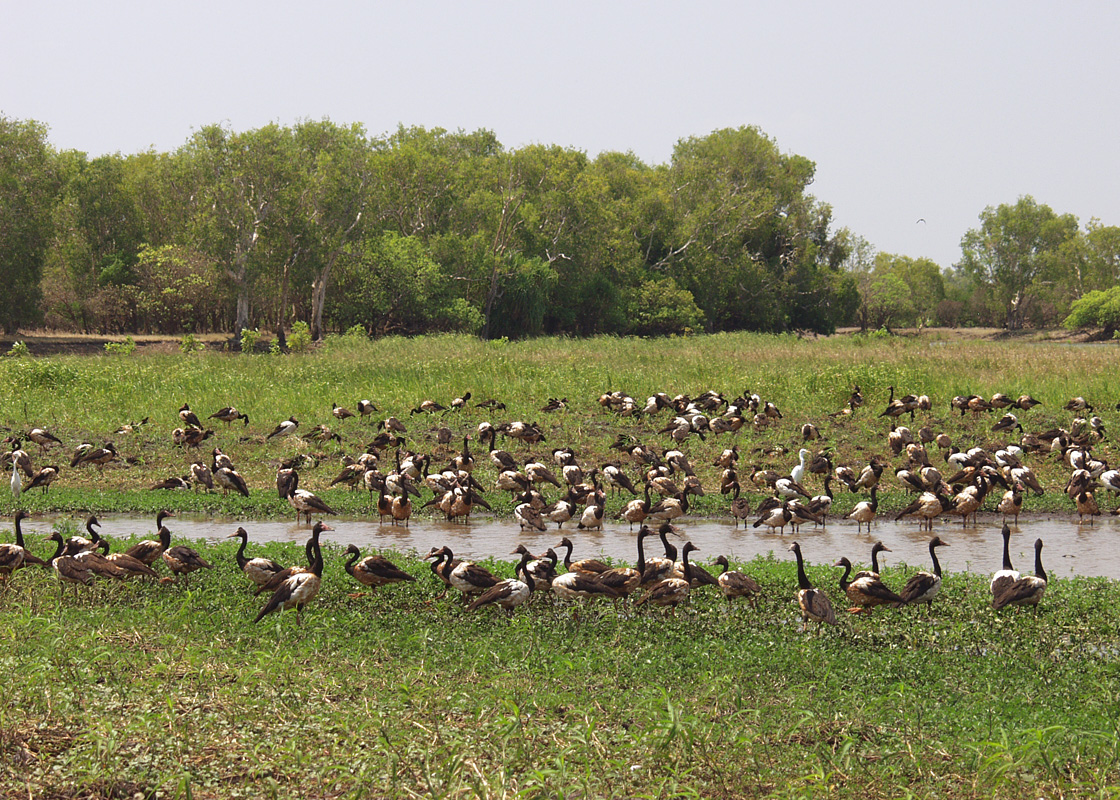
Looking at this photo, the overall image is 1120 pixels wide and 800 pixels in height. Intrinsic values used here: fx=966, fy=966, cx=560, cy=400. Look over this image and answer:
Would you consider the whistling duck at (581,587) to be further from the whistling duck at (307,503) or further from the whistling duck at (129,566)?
the whistling duck at (307,503)

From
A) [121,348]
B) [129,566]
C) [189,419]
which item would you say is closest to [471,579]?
[129,566]

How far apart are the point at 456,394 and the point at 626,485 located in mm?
10420

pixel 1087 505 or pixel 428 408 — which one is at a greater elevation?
pixel 428 408

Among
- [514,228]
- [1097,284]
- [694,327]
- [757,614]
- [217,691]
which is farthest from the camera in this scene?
[1097,284]

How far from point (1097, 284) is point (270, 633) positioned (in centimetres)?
12485

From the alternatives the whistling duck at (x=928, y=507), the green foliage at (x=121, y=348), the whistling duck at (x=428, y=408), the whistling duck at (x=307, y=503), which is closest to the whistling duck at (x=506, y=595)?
the whistling duck at (x=307, y=503)

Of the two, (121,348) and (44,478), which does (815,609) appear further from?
A: (121,348)

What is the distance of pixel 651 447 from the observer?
2477cm

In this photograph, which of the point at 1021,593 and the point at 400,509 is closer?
the point at 1021,593

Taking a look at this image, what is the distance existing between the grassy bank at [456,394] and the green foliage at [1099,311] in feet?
233

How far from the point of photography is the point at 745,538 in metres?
17.7

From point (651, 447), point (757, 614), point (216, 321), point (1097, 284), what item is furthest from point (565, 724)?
point (1097, 284)

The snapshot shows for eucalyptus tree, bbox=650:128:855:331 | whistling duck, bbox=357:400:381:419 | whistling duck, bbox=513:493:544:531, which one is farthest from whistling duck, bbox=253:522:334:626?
eucalyptus tree, bbox=650:128:855:331

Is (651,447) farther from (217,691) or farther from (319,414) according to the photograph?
(217,691)
